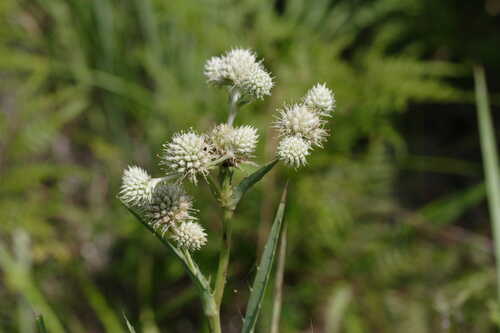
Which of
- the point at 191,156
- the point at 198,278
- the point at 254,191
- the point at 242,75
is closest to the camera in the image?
the point at 198,278

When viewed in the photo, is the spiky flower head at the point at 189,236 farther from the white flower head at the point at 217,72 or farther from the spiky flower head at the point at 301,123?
the white flower head at the point at 217,72

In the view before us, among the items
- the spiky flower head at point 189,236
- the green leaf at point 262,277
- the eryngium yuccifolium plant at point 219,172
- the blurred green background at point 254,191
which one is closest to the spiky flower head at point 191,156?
the eryngium yuccifolium plant at point 219,172

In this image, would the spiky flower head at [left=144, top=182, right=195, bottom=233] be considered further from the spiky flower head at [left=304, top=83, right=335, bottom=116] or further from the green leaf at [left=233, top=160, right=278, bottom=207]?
the spiky flower head at [left=304, top=83, right=335, bottom=116]

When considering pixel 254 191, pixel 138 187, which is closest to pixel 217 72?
pixel 138 187

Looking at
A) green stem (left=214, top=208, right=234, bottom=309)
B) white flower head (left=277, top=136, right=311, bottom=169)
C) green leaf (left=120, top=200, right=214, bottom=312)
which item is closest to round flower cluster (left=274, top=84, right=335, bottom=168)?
white flower head (left=277, top=136, right=311, bottom=169)

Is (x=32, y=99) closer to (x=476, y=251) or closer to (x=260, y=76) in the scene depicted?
(x=260, y=76)

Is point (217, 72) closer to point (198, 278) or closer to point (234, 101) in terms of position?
point (234, 101)
